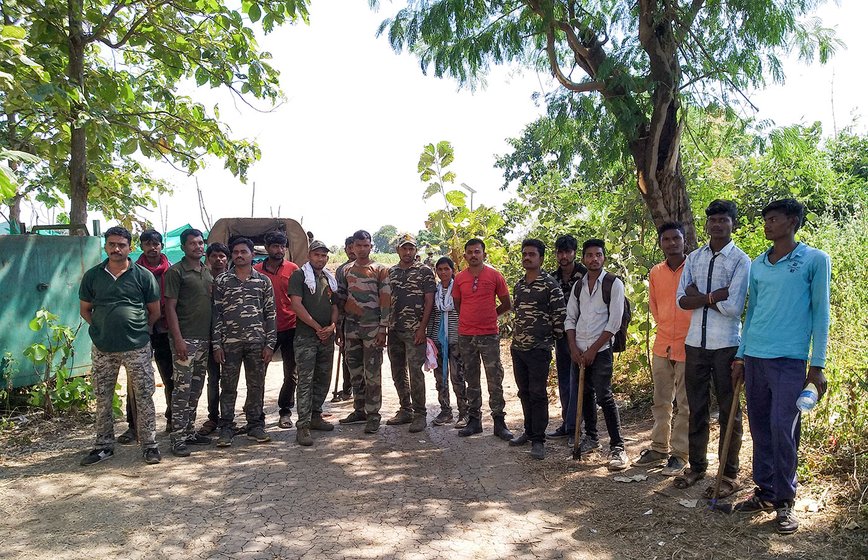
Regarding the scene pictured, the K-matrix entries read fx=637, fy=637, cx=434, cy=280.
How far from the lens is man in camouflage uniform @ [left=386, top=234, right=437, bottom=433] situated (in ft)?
20.4

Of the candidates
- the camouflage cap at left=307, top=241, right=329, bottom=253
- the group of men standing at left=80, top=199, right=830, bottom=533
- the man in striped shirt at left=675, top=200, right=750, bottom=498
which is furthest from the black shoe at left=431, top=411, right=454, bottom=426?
the man in striped shirt at left=675, top=200, right=750, bottom=498

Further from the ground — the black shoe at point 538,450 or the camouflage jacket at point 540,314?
the camouflage jacket at point 540,314

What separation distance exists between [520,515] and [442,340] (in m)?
3.04

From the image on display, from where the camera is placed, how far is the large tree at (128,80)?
612 centimetres

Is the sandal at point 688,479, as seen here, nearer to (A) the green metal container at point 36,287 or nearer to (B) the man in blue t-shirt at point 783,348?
(B) the man in blue t-shirt at point 783,348

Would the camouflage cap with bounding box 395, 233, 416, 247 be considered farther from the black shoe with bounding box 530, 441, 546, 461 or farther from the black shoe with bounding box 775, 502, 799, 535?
the black shoe with bounding box 775, 502, 799, 535

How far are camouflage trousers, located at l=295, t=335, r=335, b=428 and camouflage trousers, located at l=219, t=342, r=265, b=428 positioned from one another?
35 centimetres

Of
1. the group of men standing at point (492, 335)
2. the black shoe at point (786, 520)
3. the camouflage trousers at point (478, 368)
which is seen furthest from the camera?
the camouflage trousers at point (478, 368)

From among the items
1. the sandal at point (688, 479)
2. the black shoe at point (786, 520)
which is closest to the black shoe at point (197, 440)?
the sandal at point (688, 479)

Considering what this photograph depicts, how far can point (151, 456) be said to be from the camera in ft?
17.0

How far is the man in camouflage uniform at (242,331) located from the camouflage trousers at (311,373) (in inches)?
11.5

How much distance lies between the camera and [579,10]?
19.9 ft

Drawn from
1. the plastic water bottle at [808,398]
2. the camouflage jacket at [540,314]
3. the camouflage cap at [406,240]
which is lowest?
the plastic water bottle at [808,398]

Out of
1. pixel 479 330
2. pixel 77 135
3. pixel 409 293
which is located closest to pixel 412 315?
pixel 409 293
